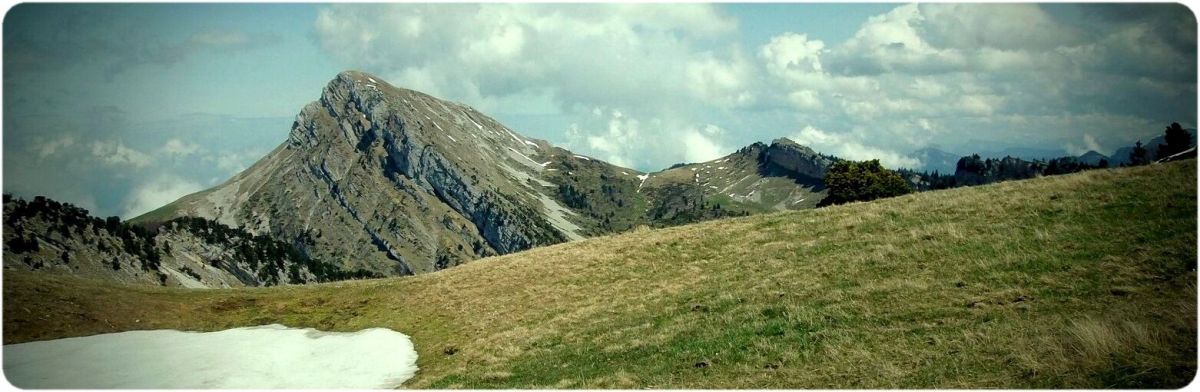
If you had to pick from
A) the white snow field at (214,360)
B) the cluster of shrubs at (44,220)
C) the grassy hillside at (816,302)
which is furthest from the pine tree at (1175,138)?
the cluster of shrubs at (44,220)

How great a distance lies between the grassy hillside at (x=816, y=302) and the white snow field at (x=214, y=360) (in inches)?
69.4

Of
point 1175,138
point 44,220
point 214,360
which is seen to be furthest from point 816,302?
point 44,220

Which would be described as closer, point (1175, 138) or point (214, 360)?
point (214, 360)

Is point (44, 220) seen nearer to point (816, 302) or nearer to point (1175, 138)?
point (816, 302)

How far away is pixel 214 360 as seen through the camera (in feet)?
84.7

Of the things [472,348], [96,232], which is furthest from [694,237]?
[96,232]

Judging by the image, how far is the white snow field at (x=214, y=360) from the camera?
2300 cm

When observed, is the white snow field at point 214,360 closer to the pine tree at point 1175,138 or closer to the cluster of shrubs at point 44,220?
the pine tree at point 1175,138

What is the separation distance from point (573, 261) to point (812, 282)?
17.8m

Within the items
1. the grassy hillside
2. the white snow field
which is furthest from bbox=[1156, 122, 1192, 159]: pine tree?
the white snow field

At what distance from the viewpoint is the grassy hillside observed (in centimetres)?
1566

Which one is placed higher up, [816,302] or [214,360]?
[214,360]

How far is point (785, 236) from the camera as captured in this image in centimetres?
3597

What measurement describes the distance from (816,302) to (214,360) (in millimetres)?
25253
